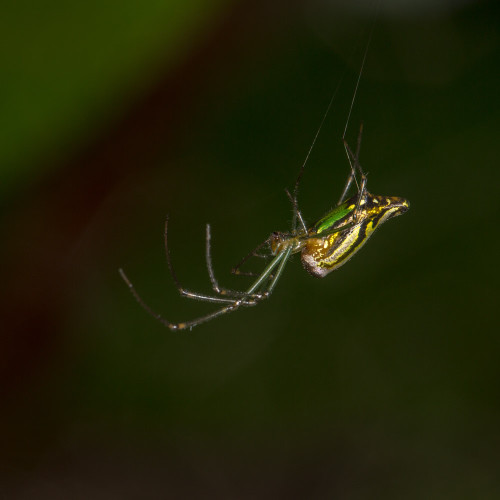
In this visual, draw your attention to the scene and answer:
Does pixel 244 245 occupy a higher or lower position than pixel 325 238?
higher

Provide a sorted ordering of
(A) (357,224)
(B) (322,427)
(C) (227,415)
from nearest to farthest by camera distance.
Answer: (A) (357,224) → (C) (227,415) → (B) (322,427)

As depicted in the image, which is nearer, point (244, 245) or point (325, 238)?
point (325, 238)

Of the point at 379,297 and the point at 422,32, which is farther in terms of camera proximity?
the point at 379,297

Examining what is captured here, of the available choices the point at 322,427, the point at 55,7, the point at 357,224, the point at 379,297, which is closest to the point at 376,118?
the point at 357,224

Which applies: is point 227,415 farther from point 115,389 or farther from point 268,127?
point 268,127
